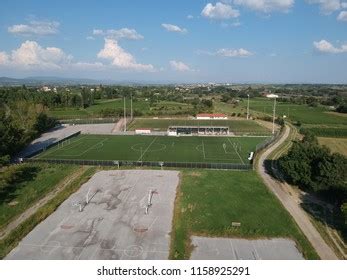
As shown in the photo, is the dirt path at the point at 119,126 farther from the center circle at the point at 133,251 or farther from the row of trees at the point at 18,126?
the center circle at the point at 133,251

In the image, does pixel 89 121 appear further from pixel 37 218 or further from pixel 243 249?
pixel 243 249

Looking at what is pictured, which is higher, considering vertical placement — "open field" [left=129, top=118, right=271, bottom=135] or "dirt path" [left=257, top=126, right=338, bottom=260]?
"open field" [left=129, top=118, right=271, bottom=135]

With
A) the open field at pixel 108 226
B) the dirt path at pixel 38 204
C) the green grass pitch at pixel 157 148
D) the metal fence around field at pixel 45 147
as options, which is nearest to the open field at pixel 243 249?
the open field at pixel 108 226

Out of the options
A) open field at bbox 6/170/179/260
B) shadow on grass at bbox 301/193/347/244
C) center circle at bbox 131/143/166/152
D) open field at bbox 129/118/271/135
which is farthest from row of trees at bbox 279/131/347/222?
open field at bbox 129/118/271/135

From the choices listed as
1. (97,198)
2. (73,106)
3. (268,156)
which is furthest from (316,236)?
(73,106)

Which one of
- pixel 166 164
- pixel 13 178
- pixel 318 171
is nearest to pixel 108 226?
pixel 13 178

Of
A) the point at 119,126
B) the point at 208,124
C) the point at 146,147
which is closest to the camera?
the point at 146,147

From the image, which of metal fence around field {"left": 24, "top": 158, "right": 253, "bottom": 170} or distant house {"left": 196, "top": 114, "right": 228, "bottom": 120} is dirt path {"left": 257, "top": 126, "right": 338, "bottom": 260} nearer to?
metal fence around field {"left": 24, "top": 158, "right": 253, "bottom": 170}
